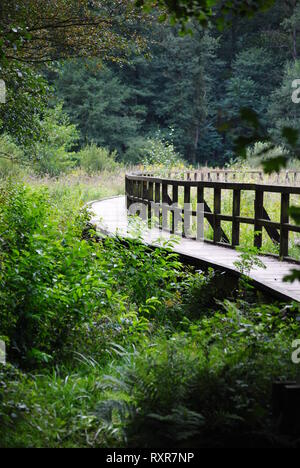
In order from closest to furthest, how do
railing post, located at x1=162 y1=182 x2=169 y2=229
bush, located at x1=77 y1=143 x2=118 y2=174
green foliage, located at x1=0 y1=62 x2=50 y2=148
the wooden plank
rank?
the wooden plank → green foliage, located at x1=0 y1=62 x2=50 y2=148 → railing post, located at x1=162 y1=182 x2=169 y2=229 → bush, located at x1=77 y1=143 x2=118 y2=174

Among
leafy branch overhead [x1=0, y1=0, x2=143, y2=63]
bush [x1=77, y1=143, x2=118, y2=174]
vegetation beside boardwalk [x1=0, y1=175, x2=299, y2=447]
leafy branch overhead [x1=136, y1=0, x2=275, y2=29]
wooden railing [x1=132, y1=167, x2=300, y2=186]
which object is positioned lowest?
bush [x1=77, y1=143, x2=118, y2=174]

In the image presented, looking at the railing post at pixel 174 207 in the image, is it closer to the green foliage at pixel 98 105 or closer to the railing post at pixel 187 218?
the railing post at pixel 187 218

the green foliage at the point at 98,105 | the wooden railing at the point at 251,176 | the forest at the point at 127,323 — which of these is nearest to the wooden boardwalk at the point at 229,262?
the forest at the point at 127,323

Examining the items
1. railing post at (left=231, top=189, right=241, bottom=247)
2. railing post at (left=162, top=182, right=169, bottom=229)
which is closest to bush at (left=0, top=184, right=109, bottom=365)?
railing post at (left=231, top=189, right=241, bottom=247)

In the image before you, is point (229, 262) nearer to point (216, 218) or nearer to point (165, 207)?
point (216, 218)

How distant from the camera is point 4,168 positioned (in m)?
26.5

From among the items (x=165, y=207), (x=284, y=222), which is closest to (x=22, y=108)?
(x=165, y=207)

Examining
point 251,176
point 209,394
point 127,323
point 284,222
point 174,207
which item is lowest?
point 251,176

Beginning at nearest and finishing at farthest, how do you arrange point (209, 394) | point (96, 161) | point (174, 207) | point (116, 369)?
point (209, 394), point (116, 369), point (174, 207), point (96, 161)

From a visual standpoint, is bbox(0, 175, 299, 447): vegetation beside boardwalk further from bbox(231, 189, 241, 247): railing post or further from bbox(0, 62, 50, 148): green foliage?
bbox(0, 62, 50, 148): green foliage

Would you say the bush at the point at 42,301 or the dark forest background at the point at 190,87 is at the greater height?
the dark forest background at the point at 190,87

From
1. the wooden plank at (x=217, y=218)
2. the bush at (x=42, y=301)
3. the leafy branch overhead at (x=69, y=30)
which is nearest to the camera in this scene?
the bush at (x=42, y=301)
